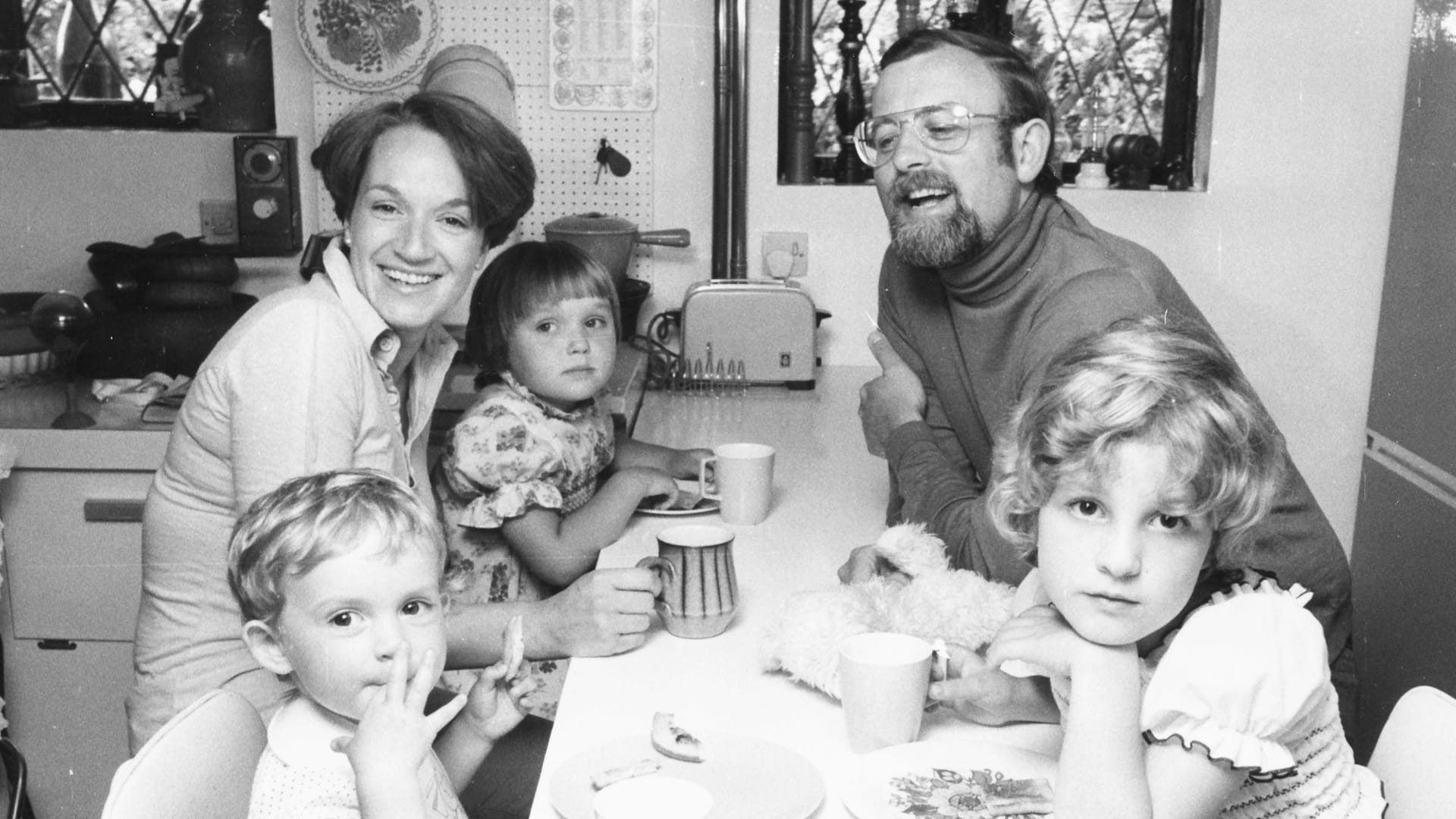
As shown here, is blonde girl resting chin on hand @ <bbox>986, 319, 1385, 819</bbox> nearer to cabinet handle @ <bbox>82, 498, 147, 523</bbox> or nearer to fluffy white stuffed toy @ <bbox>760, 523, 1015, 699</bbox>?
fluffy white stuffed toy @ <bbox>760, 523, 1015, 699</bbox>

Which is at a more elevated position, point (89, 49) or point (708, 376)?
point (89, 49)

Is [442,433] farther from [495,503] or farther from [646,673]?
[646,673]

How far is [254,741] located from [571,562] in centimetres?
60

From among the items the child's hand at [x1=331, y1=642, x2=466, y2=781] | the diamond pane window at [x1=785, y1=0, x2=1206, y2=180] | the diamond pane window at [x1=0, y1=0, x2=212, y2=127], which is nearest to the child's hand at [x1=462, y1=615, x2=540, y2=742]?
the child's hand at [x1=331, y1=642, x2=466, y2=781]

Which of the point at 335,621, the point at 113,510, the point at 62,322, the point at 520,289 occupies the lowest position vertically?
the point at 113,510

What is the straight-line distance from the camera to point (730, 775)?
3.75ft

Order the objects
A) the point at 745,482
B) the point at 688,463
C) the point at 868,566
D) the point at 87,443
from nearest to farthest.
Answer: the point at 868,566 → the point at 745,482 → the point at 688,463 → the point at 87,443

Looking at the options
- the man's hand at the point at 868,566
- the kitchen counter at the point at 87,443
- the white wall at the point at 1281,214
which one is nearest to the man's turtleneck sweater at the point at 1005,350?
the man's hand at the point at 868,566

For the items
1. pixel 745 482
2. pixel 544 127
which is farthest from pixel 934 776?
pixel 544 127

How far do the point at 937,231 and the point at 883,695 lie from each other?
0.87 meters

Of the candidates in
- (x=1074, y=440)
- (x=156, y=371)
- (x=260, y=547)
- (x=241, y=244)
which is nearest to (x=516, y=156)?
(x=260, y=547)

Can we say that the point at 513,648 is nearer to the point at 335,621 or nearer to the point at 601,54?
the point at 335,621

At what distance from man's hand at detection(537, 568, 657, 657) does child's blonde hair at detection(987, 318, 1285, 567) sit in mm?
497

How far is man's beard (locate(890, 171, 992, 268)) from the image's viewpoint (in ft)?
6.15
